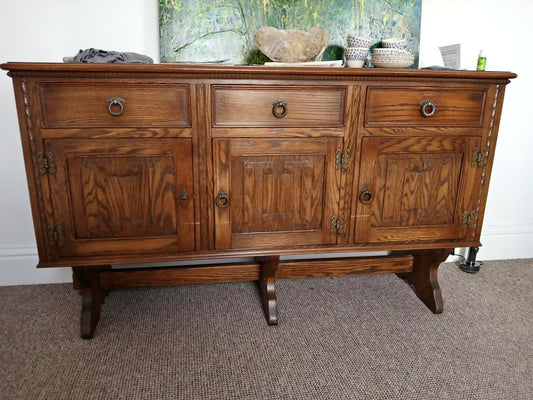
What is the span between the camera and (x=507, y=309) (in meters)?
1.72

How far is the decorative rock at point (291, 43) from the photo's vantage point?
154 centimetres

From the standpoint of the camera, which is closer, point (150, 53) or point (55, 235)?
point (55, 235)

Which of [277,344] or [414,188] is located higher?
[414,188]

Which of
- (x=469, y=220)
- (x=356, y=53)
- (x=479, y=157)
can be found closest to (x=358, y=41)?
(x=356, y=53)

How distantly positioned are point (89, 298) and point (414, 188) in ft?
4.14

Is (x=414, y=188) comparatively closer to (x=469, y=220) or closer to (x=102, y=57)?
(x=469, y=220)

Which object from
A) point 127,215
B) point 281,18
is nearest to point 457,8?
point 281,18

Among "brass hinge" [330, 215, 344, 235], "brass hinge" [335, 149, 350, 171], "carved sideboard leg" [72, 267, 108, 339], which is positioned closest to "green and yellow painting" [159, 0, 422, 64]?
"brass hinge" [335, 149, 350, 171]

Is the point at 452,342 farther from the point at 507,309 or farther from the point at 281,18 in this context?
the point at 281,18

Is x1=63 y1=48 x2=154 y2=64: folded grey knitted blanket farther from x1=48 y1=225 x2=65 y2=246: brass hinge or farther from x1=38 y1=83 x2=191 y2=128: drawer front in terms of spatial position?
x1=48 y1=225 x2=65 y2=246: brass hinge

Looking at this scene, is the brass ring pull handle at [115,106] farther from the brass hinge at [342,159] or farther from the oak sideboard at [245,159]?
the brass hinge at [342,159]

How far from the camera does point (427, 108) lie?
1396 millimetres

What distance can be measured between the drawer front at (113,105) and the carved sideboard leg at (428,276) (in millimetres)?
1148

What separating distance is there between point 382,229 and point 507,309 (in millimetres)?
725
